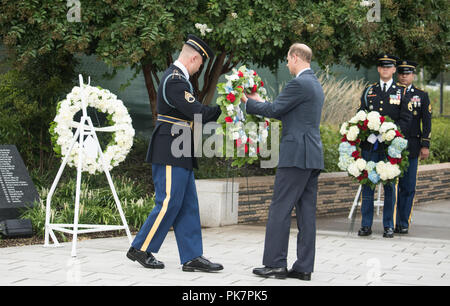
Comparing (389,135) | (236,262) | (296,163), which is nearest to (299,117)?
(296,163)

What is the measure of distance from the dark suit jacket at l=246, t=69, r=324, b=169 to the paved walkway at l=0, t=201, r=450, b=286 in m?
1.09

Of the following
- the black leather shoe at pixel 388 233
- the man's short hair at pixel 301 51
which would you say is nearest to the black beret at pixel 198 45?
the man's short hair at pixel 301 51

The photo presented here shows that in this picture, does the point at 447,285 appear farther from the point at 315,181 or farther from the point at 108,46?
the point at 108,46

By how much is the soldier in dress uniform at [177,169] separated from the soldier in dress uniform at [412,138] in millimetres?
3791

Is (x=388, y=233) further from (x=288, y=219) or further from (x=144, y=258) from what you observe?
(x=144, y=258)

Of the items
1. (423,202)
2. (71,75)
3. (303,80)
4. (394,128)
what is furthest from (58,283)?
(423,202)

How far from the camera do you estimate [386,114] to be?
9211mm

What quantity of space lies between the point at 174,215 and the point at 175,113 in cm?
94

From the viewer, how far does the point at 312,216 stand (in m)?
6.35

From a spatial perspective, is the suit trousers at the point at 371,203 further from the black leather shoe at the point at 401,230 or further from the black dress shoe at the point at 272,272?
the black dress shoe at the point at 272,272

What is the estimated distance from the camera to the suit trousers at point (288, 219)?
20.4ft

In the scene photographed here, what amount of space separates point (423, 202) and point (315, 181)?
25.2ft

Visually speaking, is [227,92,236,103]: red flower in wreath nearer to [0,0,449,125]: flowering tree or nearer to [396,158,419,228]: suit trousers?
[0,0,449,125]: flowering tree

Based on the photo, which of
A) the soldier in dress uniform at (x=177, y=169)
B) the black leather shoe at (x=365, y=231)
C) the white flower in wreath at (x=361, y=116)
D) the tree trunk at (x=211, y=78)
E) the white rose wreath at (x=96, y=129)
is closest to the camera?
the soldier in dress uniform at (x=177, y=169)
